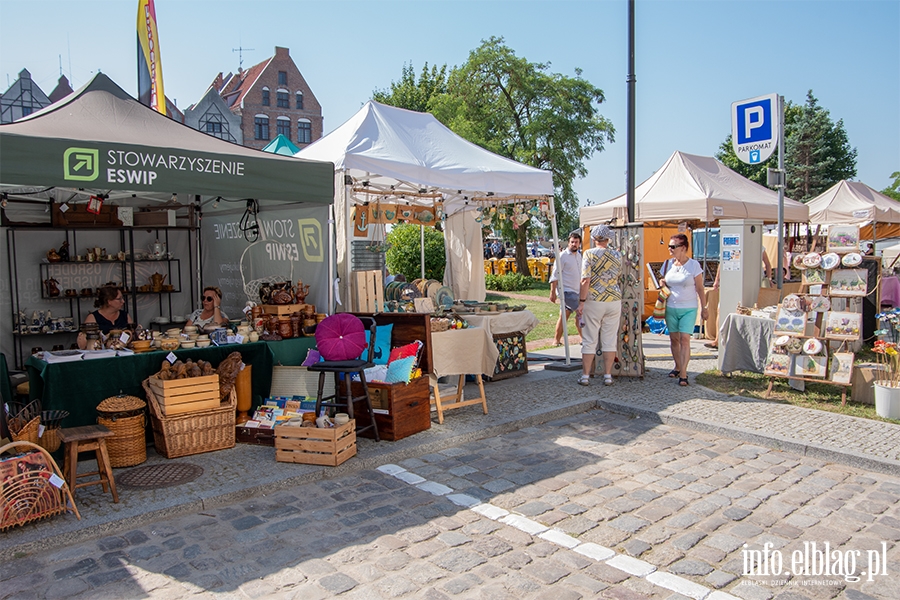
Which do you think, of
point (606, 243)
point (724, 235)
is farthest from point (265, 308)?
point (724, 235)

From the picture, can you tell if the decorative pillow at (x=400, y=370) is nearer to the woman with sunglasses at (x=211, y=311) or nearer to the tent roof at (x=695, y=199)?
the woman with sunglasses at (x=211, y=311)

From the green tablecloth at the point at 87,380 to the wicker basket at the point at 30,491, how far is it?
3.44 ft

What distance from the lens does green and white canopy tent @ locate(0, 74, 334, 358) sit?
4.79m

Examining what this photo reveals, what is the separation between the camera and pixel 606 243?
7680 millimetres

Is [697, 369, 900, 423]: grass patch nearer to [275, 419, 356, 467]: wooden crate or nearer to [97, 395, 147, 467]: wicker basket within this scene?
[275, 419, 356, 467]: wooden crate

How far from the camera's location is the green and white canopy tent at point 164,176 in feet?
15.7

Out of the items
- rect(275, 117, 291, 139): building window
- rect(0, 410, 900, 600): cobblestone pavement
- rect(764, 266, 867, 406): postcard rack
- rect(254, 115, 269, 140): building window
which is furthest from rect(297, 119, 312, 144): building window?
rect(0, 410, 900, 600): cobblestone pavement

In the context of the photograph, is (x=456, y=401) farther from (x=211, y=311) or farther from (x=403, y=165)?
(x=211, y=311)

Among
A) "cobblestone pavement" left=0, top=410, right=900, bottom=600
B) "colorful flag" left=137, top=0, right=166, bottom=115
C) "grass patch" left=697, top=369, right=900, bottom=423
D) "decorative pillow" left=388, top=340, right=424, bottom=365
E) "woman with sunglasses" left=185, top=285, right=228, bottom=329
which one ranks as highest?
"colorful flag" left=137, top=0, right=166, bottom=115

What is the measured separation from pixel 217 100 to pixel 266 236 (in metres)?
44.7

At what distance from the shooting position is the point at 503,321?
809 cm

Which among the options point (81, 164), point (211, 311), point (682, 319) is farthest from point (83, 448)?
point (682, 319)

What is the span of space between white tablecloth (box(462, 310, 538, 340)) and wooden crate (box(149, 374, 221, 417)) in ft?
10.5

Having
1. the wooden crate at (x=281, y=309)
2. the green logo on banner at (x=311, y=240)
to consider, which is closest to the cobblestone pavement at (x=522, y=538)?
the wooden crate at (x=281, y=309)
